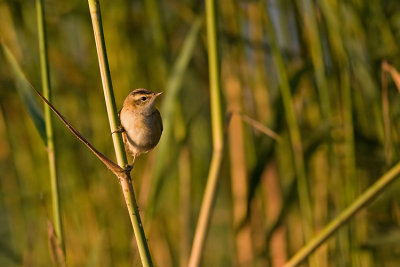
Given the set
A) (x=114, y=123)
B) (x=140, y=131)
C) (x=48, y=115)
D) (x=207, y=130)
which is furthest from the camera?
(x=207, y=130)

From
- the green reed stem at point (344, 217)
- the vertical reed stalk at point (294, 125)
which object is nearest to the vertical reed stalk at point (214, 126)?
the green reed stem at point (344, 217)

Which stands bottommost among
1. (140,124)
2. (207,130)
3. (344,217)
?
(344,217)

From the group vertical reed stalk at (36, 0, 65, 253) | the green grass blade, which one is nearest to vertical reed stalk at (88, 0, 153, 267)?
vertical reed stalk at (36, 0, 65, 253)

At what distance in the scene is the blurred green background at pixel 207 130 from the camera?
1.58 m

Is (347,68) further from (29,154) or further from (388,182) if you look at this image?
(29,154)

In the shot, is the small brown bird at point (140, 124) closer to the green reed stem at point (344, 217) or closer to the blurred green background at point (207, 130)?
the blurred green background at point (207, 130)

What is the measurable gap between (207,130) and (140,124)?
3.17 feet

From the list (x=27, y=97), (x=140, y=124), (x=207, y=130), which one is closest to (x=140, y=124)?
(x=140, y=124)

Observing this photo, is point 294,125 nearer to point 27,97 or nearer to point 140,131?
point 140,131

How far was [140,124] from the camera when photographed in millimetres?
1241

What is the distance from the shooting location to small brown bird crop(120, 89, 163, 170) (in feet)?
4.03

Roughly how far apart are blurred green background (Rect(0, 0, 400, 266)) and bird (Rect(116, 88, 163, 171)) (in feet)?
0.34

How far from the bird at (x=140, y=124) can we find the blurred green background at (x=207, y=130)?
103 millimetres

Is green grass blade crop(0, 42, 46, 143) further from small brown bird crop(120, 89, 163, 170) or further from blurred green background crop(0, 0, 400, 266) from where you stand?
blurred green background crop(0, 0, 400, 266)
